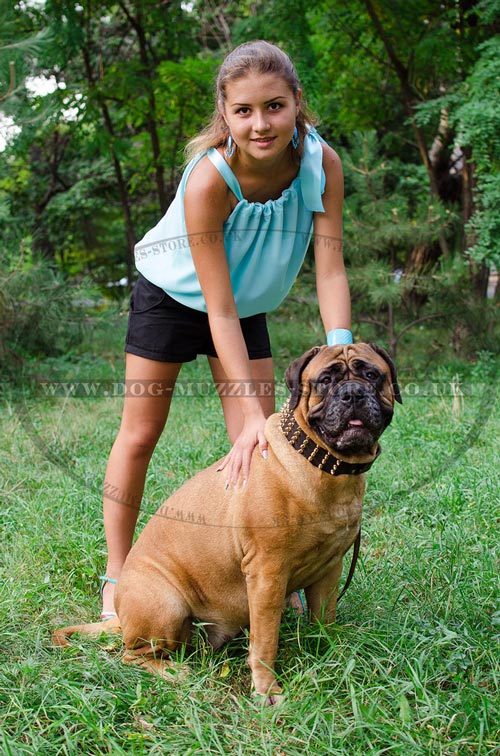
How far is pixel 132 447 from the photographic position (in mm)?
3068

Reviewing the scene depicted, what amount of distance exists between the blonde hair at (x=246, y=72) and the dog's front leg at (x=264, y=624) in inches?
60.9

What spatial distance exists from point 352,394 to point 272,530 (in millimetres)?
503

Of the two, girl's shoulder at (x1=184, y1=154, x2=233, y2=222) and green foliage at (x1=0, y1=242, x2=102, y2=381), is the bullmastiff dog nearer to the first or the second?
girl's shoulder at (x1=184, y1=154, x2=233, y2=222)

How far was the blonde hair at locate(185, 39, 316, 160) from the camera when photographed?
2465mm

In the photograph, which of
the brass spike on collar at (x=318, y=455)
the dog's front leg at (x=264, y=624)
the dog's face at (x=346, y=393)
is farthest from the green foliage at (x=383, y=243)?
the dog's front leg at (x=264, y=624)

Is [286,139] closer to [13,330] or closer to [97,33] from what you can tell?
[13,330]

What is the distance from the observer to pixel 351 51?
317 inches

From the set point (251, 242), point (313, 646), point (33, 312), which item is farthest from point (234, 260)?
point (33, 312)

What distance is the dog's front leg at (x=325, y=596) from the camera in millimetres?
2611

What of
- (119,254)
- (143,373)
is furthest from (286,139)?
(119,254)

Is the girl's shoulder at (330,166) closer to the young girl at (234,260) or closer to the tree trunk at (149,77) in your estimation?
the young girl at (234,260)

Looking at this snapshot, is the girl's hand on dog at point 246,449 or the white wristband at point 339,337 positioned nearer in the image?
the girl's hand on dog at point 246,449

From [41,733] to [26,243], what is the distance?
5108 millimetres

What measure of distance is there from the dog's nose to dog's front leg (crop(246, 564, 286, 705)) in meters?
0.60
